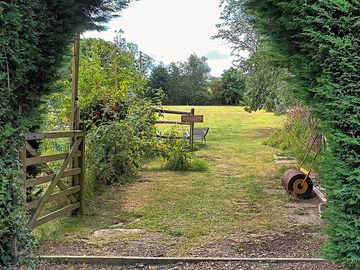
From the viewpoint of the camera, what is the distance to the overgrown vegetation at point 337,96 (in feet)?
7.18

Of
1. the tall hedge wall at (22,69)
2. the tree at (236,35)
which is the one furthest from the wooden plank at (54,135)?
the tree at (236,35)

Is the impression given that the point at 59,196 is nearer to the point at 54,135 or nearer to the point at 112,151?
the point at 54,135

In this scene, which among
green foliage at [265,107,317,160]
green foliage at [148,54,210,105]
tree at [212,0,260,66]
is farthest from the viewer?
green foliage at [148,54,210,105]

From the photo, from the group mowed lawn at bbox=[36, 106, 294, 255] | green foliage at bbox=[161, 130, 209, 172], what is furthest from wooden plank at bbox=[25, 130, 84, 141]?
green foliage at bbox=[161, 130, 209, 172]

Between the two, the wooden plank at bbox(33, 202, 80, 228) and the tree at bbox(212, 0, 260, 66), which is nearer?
the wooden plank at bbox(33, 202, 80, 228)

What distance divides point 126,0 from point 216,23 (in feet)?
40.6

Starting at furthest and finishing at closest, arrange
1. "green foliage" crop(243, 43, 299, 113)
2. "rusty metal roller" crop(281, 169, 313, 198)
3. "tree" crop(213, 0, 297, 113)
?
"tree" crop(213, 0, 297, 113) → "green foliage" crop(243, 43, 299, 113) → "rusty metal roller" crop(281, 169, 313, 198)

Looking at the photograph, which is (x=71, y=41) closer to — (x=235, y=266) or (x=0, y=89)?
(x=0, y=89)

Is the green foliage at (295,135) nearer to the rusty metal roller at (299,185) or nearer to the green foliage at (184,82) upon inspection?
the rusty metal roller at (299,185)

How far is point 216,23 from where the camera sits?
1469cm

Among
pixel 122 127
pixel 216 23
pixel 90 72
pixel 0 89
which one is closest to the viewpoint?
pixel 0 89

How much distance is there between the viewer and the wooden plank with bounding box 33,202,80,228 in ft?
12.2

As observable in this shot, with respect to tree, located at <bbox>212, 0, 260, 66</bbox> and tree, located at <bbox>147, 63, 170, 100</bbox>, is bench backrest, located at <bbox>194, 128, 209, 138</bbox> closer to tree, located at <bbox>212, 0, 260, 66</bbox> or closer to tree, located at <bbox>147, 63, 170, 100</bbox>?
tree, located at <bbox>212, 0, 260, 66</bbox>

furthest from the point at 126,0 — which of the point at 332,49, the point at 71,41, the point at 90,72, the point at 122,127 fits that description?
the point at 90,72
